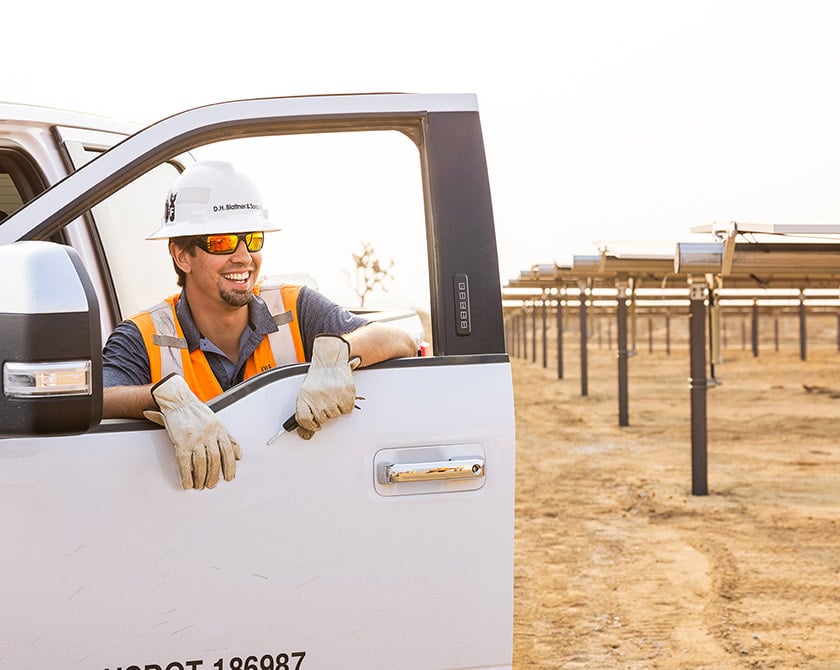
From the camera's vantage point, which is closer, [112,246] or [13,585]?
[13,585]

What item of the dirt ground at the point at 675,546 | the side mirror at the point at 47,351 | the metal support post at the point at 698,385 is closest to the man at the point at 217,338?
the side mirror at the point at 47,351

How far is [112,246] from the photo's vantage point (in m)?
4.15

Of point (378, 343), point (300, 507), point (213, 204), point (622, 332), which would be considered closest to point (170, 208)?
point (213, 204)

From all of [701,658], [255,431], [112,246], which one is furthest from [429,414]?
[701,658]

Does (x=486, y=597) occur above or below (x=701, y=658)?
above

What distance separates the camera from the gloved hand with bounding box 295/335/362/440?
2.50 m

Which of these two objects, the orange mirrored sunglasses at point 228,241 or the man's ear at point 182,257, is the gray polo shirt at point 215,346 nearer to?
the man's ear at point 182,257

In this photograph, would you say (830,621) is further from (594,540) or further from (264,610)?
(264,610)

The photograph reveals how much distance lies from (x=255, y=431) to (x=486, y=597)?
63 cm

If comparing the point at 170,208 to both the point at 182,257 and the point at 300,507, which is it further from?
the point at 300,507

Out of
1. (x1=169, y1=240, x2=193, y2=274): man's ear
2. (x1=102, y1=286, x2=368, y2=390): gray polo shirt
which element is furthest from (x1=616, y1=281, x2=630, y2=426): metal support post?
(x1=169, y1=240, x2=193, y2=274): man's ear

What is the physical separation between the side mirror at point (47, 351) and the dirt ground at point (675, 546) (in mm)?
3838

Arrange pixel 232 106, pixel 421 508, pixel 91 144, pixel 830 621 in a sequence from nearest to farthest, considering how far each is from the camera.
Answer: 1. pixel 421 508
2. pixel 232 106
3. pixel 91 144
4. pixel 830 621

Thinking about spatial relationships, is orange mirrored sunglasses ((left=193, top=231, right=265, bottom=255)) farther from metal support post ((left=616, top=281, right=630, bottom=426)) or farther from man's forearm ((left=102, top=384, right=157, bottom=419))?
metal support post ((left=616, top=281, right=630, bottom=426))
